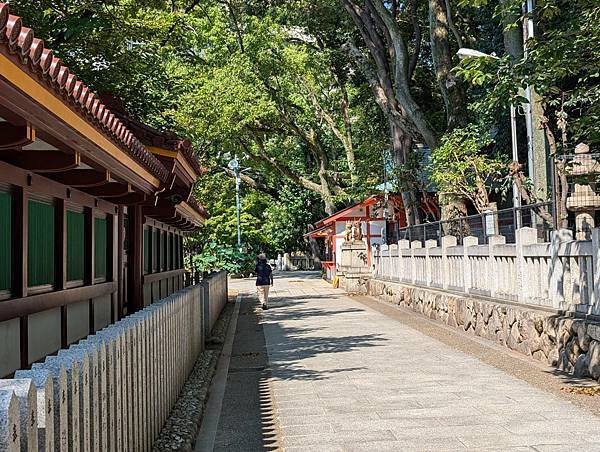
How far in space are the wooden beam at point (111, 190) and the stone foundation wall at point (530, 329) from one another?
611 centimetres

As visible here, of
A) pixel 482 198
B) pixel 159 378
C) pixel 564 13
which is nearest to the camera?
pixel 159 378

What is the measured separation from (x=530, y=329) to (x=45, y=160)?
27.4 feet

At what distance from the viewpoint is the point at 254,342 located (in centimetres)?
1565

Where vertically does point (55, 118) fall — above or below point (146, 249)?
above

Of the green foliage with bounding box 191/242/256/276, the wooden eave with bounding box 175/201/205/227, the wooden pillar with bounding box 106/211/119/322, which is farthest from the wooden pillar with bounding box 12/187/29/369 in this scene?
the green foliage with bounding box 191/242/256/276

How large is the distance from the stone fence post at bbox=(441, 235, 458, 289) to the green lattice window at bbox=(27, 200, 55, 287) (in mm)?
13040

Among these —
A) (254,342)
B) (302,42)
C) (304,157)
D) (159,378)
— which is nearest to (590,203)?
(254,342)

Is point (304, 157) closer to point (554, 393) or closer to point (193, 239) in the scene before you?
point (193, 239)

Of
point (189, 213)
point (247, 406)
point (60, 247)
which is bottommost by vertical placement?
point (247, 406)

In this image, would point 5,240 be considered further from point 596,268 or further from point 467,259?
point 467,259

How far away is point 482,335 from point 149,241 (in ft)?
22.3

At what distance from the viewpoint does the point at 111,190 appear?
29.6ft

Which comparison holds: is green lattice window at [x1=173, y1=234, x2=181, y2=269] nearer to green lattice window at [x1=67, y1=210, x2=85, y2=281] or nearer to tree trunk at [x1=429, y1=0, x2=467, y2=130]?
tree trunk at [x1=429, y1=0, x2=467, y2=130]

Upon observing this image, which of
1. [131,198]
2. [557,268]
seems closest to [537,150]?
[557,268]
